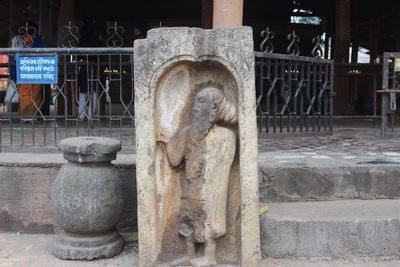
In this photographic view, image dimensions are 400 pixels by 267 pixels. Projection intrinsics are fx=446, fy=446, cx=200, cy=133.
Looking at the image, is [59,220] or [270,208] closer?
[59,220]

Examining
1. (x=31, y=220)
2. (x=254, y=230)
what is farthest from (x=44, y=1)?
(x=254, y=230)

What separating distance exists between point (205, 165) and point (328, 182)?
152 cm

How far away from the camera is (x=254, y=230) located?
3389 millimetres

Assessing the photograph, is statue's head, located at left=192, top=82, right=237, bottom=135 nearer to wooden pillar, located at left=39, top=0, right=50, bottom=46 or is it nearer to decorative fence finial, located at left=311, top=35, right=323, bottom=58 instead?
decorative fence finial, located at left=311, top=35, right=323, bottom=58

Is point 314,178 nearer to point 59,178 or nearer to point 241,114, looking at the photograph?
point 241,114

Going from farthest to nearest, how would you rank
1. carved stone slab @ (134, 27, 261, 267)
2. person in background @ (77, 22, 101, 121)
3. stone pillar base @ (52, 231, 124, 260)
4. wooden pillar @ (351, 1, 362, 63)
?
wooden pillar @ (351, 1, 362, 63) < person in background @ (77, 22, 101, 121) < stone pillar base @ (52, 231, 124, 260) < carved stone slab @ (134, 27, 261, 267)

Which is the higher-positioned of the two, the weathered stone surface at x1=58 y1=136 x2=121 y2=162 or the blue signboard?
the blue signboard

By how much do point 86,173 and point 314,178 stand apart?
213 centimetres

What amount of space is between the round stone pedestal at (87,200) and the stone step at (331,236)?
4.36 feet

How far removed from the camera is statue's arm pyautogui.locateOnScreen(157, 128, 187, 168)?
3.46 meters

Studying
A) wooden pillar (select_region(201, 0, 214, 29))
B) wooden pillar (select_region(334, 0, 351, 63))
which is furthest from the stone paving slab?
wooden pillar (select_region(201, 0, 214, 29))

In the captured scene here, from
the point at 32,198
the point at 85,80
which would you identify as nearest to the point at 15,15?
the point at 85,80

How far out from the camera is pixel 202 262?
11.2ft

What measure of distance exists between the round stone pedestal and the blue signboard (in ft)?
4.54
